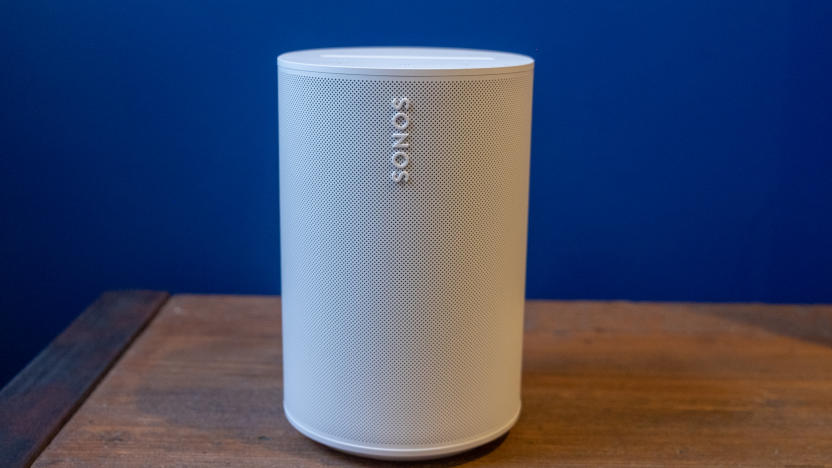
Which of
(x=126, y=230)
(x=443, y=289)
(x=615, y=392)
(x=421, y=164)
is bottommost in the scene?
(x=615, y=392)

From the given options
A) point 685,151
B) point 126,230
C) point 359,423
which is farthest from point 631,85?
point 126,230

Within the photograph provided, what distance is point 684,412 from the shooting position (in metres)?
1.34

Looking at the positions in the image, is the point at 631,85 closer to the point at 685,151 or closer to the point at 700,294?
the point at 685,151

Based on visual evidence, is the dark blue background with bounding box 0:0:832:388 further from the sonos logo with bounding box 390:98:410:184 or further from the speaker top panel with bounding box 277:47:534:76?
the sonos logo with bounding box 390:98:410:184

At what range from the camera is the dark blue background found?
65.1 inches

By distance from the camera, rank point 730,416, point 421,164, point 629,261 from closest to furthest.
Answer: point 421,164 → point 730,416 → point 629,261

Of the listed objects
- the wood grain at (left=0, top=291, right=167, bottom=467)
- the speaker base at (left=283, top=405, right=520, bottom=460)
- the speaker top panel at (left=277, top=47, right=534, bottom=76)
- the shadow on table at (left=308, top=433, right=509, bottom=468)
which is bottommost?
the shadow on table at (left=308, top=433, right=509, bottom=468)

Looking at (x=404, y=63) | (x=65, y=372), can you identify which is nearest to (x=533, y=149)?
(x=404, y=63)

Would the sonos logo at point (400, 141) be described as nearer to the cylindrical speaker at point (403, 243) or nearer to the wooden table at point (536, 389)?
the cylindrical speaker at point (403, 243)

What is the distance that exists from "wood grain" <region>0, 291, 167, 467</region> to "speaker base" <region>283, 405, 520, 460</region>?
0.38m

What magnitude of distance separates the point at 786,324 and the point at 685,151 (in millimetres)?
387

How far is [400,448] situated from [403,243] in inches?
11.0

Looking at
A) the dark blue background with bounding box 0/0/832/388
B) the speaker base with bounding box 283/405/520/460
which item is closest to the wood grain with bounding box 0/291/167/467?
the dark blue background with bounding box 0/0/832/388

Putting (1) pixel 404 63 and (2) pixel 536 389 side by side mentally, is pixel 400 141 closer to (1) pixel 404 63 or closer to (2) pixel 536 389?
(1) pixel 404 63
